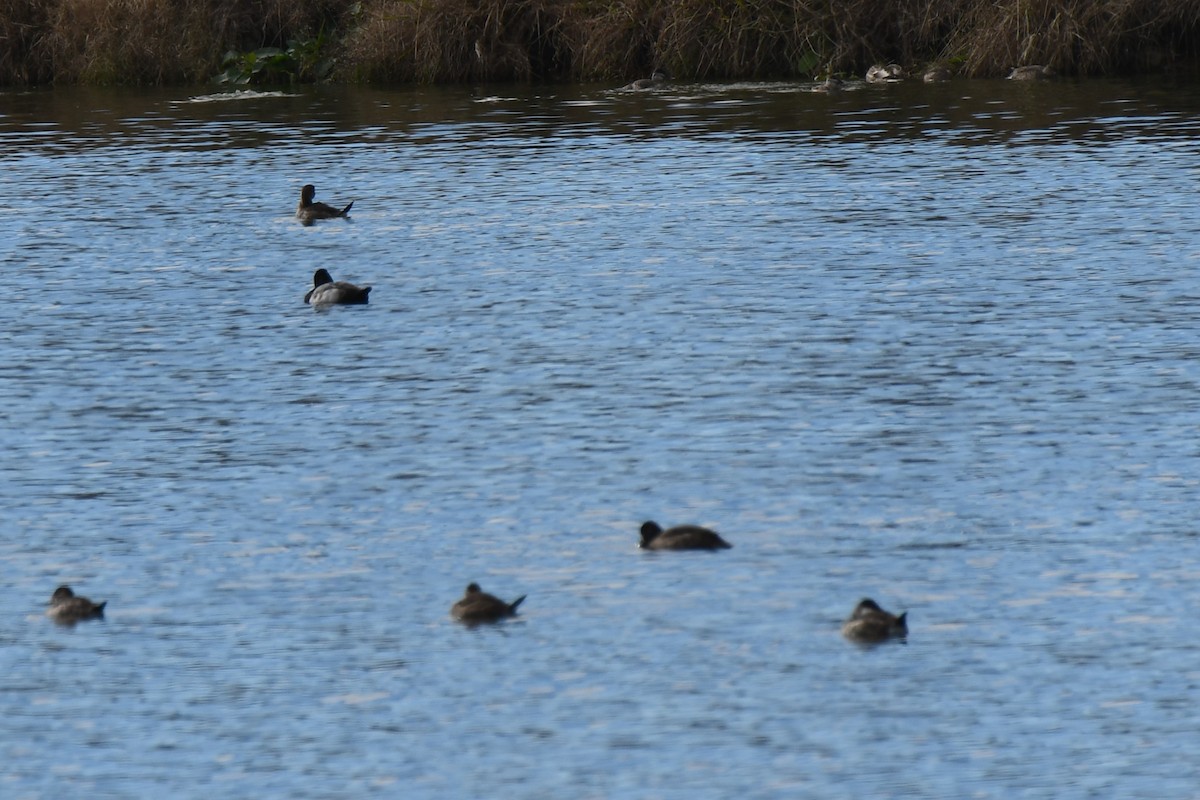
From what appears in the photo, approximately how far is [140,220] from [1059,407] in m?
18.1

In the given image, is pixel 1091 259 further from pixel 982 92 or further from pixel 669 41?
pixel 669 41

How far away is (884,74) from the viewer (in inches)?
1892

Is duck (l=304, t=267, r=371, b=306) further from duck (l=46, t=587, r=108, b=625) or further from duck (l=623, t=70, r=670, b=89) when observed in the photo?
duck (l=623, t=70, r=670, b=89)

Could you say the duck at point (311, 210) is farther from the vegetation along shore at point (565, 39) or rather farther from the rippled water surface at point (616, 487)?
the vegetation along shore at point (565, 39)

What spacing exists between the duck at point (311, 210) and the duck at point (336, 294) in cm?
655

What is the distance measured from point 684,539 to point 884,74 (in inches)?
1351

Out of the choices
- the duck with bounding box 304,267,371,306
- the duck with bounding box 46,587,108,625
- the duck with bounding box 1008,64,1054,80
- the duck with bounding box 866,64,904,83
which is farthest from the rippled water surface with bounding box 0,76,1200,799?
the duck with bounding box 866,64,904,83

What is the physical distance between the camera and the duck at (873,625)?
13133 millimetres

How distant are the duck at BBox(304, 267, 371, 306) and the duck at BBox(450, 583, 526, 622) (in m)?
11.9

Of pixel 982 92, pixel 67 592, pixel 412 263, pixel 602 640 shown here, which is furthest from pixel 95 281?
pixel 982 92

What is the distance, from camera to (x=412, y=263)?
28.7 m

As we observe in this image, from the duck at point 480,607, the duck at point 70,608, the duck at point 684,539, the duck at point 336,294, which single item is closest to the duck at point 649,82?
the duck at point 336,294

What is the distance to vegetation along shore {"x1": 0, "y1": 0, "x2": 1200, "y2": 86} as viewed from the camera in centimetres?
4706

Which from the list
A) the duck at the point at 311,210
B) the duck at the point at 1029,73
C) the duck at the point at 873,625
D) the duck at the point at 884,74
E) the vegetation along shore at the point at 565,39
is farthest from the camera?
the duck at the point at 884,74
